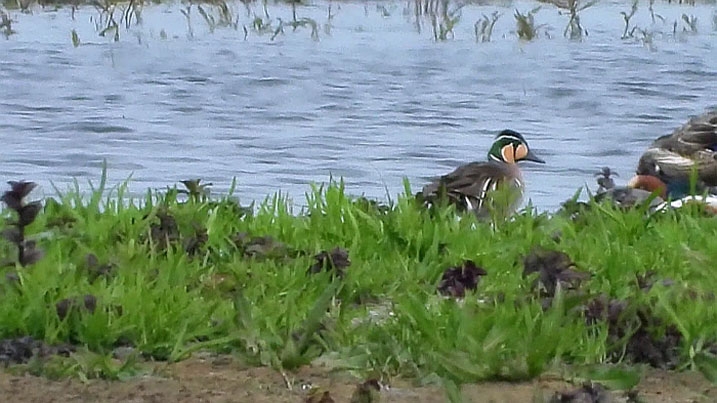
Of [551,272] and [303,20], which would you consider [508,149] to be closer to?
[551,272]

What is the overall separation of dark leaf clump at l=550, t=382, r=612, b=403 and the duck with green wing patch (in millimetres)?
2633

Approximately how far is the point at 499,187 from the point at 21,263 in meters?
2.70

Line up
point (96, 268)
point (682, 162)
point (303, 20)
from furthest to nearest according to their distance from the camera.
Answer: point (303, 20) → point (682, 162) → point (96, 268)

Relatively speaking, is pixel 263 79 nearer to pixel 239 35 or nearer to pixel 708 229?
pixel 239 35

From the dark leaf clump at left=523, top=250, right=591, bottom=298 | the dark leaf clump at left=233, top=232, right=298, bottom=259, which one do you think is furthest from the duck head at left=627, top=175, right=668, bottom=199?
the dark leaf clump at left=523, top=250, right=591, bottom=298

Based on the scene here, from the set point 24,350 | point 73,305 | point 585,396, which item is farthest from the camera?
point 73,305

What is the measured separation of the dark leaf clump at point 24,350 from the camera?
357 cm

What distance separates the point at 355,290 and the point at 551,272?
57 cm

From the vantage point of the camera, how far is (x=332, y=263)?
4523 mm

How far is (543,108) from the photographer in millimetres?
12594

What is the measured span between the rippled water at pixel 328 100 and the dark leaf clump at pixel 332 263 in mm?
3538

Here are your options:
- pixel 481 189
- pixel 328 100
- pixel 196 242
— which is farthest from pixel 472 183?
pixel 328 100

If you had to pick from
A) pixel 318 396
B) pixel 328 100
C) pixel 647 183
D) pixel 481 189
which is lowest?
pixel 328 100

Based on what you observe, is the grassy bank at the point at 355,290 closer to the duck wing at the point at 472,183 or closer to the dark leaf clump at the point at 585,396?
the dark leaf clump at the point at 585,396
